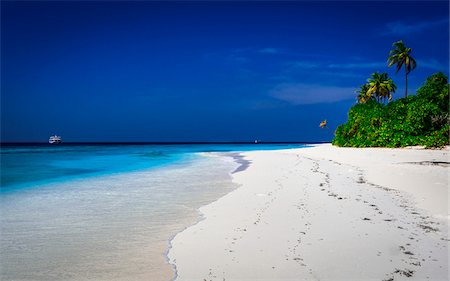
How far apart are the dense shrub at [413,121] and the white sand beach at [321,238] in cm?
2202

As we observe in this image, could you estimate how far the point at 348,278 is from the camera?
137 inches

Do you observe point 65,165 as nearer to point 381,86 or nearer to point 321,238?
point 321,238

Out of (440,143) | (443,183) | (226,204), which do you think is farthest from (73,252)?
(440,143)

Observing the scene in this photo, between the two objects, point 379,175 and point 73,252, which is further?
point 379,175

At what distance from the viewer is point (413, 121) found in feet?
90.5

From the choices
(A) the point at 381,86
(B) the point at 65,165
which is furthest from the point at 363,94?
(B) the point at 65,165

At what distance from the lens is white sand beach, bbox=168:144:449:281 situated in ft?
12.1

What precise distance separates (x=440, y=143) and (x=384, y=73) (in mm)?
31789

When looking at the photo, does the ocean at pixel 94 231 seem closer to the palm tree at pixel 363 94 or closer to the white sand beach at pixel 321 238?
the white sand beach at pixel 321 238

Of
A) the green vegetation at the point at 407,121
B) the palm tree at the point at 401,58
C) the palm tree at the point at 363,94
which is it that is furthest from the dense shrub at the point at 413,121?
the palm tree at the point at 363,94

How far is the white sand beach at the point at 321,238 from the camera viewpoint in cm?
368

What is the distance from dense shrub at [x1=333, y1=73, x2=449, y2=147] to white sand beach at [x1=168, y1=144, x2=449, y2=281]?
2202 cm

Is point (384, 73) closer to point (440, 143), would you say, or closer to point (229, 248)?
point (440, 143)

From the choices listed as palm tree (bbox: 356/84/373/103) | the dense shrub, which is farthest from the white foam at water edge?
palm tree (bbox: 356/84/373/103)
